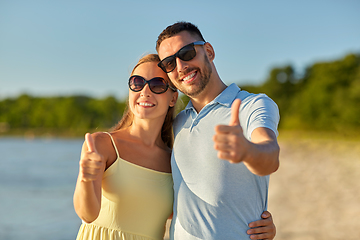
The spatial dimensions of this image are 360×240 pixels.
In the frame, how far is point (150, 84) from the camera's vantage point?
336 cm

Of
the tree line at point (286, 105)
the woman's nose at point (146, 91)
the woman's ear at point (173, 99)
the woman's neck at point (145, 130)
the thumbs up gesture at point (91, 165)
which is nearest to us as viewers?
the thumbs up gesture at point (91, 165)

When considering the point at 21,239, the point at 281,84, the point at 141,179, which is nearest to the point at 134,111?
the point at 141,179

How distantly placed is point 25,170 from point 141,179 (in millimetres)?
34713

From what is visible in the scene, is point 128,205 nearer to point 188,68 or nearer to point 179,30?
point 188,68

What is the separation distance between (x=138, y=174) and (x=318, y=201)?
12103 millimetres

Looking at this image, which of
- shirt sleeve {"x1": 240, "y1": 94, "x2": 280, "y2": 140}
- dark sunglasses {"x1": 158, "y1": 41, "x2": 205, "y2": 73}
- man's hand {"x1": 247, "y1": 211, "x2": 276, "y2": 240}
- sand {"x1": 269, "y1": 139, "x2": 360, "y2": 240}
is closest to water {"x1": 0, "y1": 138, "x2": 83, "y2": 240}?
sand {"x1": 269, "y1": 139, "x2": 360, "y2": 240}

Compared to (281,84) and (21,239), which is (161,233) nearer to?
(21,239)

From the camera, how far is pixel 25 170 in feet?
112

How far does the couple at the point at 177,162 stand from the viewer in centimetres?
268

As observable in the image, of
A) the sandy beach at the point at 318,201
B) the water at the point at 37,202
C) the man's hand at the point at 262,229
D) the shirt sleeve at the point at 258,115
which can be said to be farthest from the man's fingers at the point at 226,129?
the water at the point at 37,202

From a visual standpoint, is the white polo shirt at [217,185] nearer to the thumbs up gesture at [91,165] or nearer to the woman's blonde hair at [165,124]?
the woman's blonde hair at [165,124]

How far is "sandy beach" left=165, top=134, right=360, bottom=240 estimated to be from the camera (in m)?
9.28

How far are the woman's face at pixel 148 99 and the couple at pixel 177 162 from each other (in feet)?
0.03

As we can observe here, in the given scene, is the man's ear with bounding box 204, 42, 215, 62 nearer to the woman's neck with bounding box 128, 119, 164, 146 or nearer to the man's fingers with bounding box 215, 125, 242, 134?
the woman's neck with bounding box 128, 119, 164, 146
